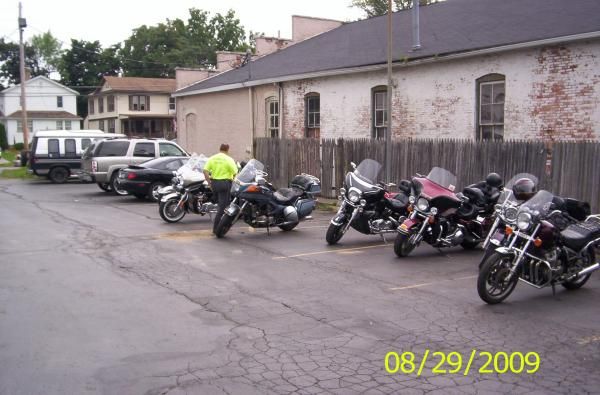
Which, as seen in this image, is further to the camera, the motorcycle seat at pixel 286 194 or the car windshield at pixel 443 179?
the motorcycle seat at pixel 286 194

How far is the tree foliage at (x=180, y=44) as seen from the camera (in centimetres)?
7688

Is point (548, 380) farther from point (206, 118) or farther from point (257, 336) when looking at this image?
point (206, 118)

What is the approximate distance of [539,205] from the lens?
7535mm

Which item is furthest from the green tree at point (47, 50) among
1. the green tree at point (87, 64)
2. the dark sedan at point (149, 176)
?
the dark sedan at point (149, 176)

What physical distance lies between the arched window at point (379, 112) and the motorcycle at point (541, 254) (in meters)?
11.8

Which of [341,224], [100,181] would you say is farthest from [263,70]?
[341,224]

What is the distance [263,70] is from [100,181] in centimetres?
883

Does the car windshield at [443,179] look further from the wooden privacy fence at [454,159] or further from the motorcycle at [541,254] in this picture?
the wooden privacy fence at [454,159]

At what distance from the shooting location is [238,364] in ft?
17.4

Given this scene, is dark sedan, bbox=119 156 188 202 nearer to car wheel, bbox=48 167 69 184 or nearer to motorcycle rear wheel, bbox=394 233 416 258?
car wheel, bbox=48 167 69 184

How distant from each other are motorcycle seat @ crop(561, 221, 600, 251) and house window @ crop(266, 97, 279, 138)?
1764 centimetres

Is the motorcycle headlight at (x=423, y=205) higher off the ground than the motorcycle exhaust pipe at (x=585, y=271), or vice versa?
the motorcycle headlight at (x=423, y=205)

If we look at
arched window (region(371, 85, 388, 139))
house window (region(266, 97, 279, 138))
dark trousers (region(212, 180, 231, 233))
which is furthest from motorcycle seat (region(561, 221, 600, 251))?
house window (region(266, 97, 279, 138))

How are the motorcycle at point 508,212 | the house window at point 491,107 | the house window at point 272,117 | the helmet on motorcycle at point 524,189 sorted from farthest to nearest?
the house window at point 272,117 → the house window at point 491,107 → the helmet on motorcycle at point 524,189 → the motorcycle at point 508,212
